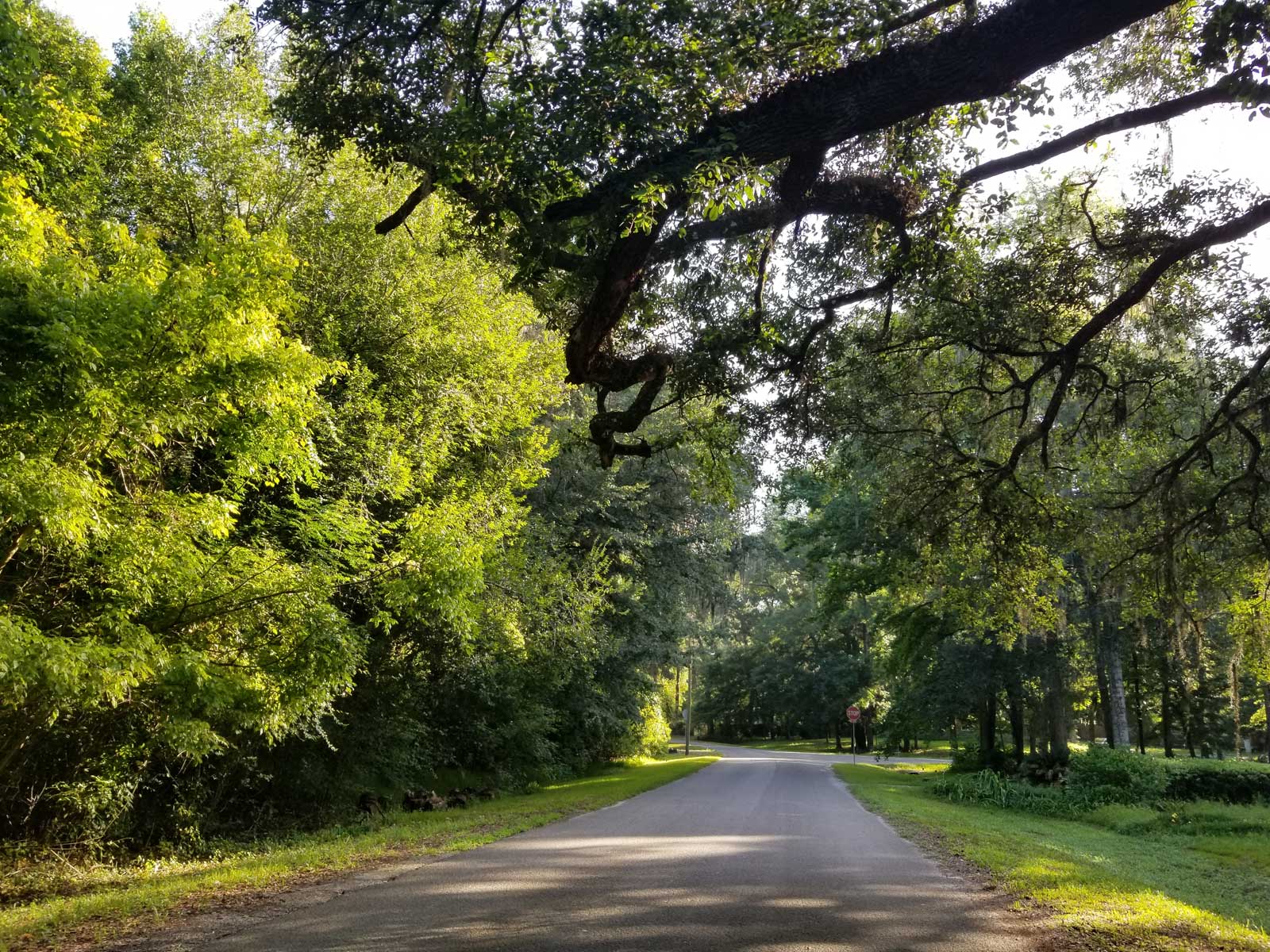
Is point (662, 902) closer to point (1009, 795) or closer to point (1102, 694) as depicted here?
point (1009, 795)

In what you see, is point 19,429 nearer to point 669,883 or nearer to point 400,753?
point 669,883

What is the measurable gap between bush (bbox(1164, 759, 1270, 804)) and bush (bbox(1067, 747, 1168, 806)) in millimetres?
280

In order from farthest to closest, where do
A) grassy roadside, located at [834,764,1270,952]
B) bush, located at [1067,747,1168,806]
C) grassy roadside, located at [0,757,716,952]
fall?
bush, located at [1067,747,1168,806], grassy roadside, located at [0,757,716,952], grassy roadside, located at [834,764,1270,952]

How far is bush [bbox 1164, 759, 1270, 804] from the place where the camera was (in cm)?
1897

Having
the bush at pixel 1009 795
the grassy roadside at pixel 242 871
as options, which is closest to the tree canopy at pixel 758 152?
the grassy roadside at pixel 242 871

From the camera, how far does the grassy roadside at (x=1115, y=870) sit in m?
6.58

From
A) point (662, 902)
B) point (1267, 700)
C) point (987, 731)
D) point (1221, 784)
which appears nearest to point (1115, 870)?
point (662, 902)

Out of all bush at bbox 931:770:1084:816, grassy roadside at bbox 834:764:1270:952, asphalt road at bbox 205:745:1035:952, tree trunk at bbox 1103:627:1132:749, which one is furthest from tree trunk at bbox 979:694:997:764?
asphalt road at bbox 205:745:1035:952

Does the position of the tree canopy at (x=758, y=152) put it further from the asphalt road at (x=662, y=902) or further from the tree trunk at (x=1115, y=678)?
the tree trunk at (x=1115, y=678)

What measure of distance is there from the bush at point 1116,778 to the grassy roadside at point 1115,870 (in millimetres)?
1465

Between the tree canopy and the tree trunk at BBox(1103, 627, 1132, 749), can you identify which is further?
the tree trunk at BBox(1103, 627, 1132, 749)

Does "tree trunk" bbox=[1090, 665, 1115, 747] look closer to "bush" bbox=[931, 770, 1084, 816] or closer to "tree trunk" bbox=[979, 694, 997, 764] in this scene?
"tree trunk" bbox=[979, 694, 997, 764]

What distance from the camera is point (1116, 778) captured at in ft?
67.4

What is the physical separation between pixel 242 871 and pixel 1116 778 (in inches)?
778
